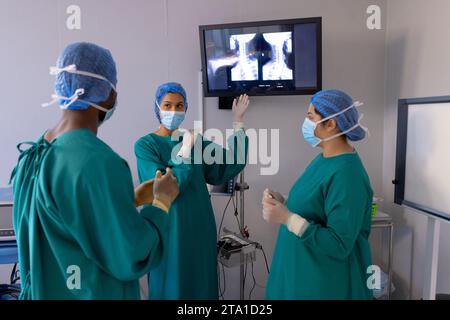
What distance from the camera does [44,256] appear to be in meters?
0.97

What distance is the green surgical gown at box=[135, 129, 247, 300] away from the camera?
5.29ft

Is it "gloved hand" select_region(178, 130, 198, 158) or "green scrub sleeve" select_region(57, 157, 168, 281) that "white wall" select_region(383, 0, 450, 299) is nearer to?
"gloved hand" select_region(178, 130, 198, 158)

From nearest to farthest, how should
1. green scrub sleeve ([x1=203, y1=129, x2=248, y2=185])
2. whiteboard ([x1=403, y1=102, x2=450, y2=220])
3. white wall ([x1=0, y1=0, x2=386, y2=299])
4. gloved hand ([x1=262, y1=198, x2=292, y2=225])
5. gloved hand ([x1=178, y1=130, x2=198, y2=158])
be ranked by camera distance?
1. gloved hand ([x1=262, y1=198, x2=292, y2=225])
2. whiteboard ([x1=403, y1=102, x2=450, y2=220])
3. gloved hand ([x1=178, y1=130, x2=198, y2=158])
4. green scrub sleeve ([x1=203, y1=129, x2=248, y2=185])
5. white wall ([x1=0, y1=0, x2=386, y2=299])

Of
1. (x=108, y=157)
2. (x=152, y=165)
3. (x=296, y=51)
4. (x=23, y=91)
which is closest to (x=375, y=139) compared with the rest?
(x=296, y=51)

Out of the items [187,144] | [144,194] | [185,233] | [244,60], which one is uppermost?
[244,60]

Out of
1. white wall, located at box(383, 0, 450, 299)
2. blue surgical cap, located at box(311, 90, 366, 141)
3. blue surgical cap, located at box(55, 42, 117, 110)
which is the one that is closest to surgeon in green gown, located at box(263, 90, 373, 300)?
blue surgical cap, located at box(311, 90, 366, 141)

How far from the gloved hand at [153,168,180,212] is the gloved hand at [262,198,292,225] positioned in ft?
1.22

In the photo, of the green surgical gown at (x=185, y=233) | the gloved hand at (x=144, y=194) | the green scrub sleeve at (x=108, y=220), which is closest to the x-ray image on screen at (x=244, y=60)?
the green surgical gown at (x=185, y=233)

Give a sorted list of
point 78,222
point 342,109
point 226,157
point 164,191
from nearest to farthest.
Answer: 1. point 78,222
2. point 164,191
3. point 342,109
4. point 226,157

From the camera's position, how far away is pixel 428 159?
163cm

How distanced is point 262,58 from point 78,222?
5.45 feet

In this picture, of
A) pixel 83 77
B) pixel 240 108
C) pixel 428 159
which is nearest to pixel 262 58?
pixel 240 108

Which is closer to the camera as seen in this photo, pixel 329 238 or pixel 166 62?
pixel 329 238

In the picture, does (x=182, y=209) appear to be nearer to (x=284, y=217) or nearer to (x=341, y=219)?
(x=284, y=217)
